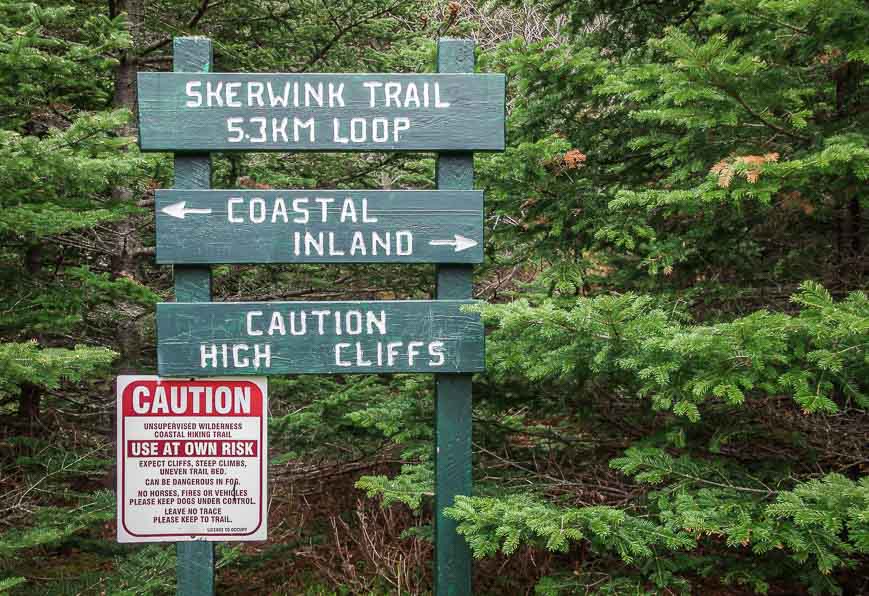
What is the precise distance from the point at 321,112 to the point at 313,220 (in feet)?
1.84

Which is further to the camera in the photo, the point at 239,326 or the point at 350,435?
the point at 350,435

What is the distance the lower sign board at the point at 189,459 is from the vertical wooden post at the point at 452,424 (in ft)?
3.09

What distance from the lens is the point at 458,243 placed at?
3.79m

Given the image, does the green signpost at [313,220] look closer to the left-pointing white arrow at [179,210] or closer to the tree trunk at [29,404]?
the left-pointing white arrow at [179,210]

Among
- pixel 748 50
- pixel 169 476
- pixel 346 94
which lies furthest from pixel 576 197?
pixel 169 476

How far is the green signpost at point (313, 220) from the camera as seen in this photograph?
12.1 ft

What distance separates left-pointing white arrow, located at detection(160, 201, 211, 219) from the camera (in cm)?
368

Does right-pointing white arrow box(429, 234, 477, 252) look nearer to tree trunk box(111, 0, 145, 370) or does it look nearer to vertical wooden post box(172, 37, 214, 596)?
vertical wooden post box(172, 37, 214, 596)

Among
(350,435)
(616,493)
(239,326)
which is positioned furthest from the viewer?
(350,435)

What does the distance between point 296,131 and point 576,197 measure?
166cm

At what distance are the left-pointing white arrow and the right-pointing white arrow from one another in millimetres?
1197

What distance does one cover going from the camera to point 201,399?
3.77m

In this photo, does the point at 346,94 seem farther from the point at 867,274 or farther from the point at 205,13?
the point at 205,13

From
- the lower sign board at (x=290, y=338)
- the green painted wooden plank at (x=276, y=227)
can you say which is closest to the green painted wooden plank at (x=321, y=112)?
the green painted wooden plank at (x=276, y=227)
